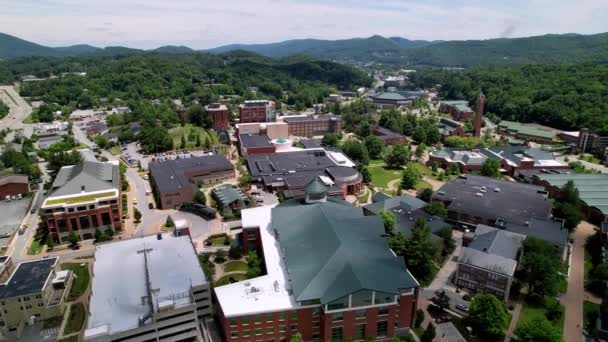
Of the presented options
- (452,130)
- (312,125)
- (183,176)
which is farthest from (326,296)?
(452,130)

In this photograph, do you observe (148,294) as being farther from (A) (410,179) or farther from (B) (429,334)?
(A) (410,179)

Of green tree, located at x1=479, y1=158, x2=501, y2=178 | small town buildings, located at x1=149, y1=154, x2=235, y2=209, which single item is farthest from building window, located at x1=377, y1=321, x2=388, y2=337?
green tree, located at x1=479, y1=158, x2=501, y2=178

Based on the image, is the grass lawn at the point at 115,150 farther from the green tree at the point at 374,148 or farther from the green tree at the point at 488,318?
the green tree at the point at 488,318

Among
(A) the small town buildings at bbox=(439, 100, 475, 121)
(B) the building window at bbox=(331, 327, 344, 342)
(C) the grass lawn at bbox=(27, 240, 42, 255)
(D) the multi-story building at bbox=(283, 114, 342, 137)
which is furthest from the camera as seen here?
(A) the small town buildings at bbox=(439, 100, 475, 121)

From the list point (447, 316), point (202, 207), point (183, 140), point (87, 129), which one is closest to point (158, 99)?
point (87, 129)

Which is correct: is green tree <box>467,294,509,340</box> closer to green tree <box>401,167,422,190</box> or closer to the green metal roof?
the green metal roof
